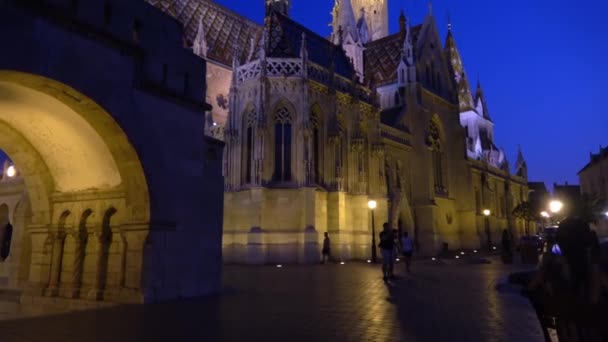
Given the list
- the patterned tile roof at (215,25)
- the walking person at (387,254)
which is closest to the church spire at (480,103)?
the patterned tile roof at (215,25)

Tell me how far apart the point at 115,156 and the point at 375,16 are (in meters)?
50.9

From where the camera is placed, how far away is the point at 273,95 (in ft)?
72.7

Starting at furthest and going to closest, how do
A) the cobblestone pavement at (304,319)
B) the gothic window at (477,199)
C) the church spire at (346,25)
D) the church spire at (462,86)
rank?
the church spire at (462,86) < the gothic window at (477,199) < the church spire at (346,25) < the cobblestone pavement at (304,319)

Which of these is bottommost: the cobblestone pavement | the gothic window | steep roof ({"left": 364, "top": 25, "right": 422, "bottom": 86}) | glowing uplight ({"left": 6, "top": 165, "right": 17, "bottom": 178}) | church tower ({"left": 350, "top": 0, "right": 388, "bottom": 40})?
the cobblestone pavement

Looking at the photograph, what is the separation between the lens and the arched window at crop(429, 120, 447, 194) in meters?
33.7

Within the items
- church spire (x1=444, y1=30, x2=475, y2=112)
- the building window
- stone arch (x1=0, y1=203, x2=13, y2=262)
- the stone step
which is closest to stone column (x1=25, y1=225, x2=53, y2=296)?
the stone step

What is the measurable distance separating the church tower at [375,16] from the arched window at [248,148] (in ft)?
116

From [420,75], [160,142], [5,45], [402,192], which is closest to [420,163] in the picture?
[402,192]

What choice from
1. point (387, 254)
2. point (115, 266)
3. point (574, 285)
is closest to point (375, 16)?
point (387, 254)

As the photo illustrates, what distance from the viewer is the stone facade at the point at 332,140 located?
2131 centimetres

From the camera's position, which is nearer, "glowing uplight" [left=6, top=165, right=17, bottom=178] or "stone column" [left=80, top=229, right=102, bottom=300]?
"stone column" [left=80, top=229, right=102, bottom=300]

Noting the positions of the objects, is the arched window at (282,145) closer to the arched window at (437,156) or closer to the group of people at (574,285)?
the arched window at (437,156)

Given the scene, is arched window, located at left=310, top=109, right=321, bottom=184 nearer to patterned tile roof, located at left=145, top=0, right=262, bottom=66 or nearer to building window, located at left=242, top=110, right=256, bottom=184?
building window, located at left=242, top=110, right=256, bottom=184

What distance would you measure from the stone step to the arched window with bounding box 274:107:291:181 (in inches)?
477
